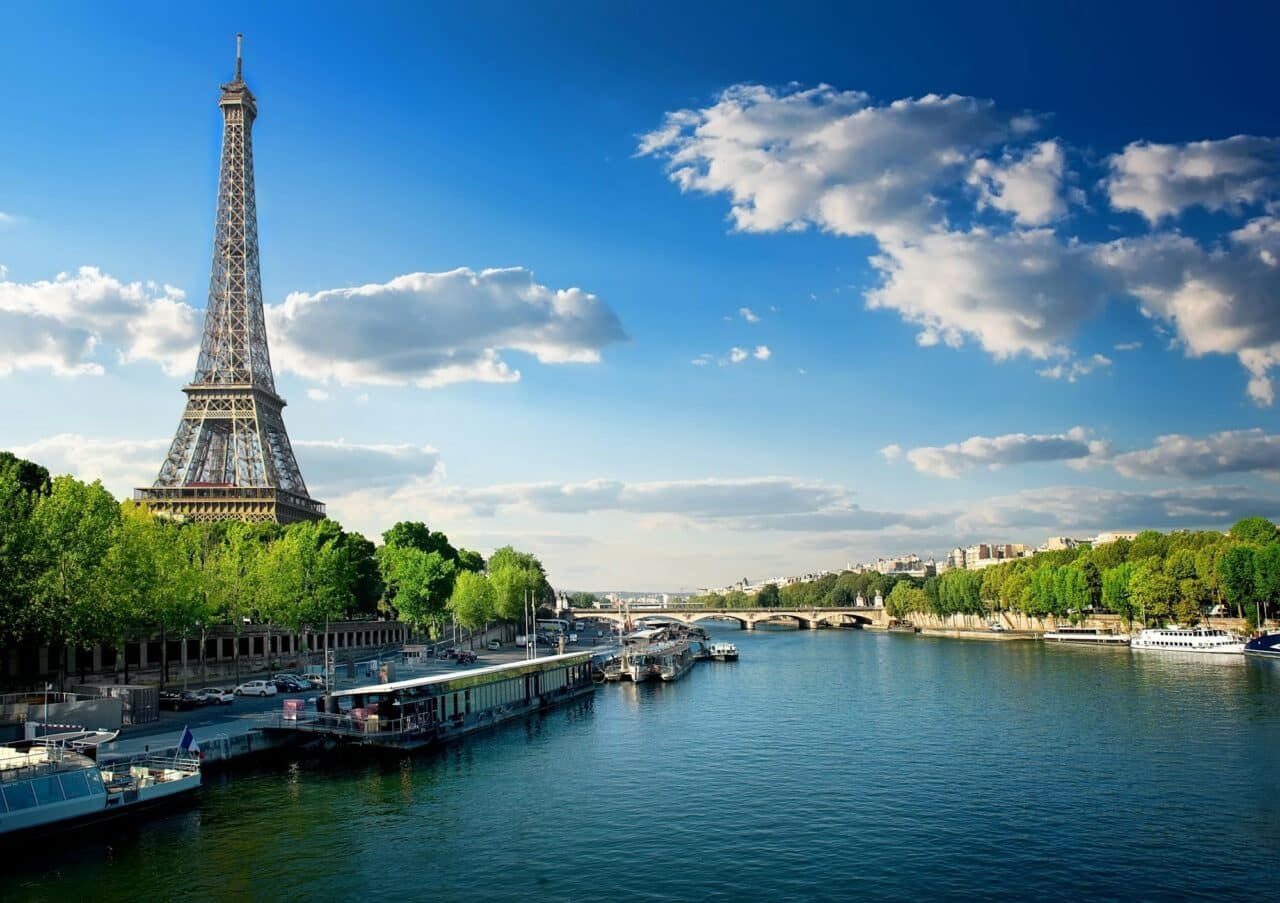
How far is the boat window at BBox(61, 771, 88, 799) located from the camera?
39.4 m

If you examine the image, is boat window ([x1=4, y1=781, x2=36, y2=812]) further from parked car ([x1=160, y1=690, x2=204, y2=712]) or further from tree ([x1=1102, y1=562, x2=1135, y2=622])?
tree ([x1=1102, y1=562, x2=1135, y2=622])

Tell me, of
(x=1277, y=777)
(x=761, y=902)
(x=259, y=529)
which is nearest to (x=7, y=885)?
(x=761, y=902)

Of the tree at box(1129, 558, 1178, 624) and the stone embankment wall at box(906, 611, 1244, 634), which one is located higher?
the tree at box(1129, 558, 1178, 624)

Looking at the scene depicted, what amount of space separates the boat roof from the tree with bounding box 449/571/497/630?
37315mm

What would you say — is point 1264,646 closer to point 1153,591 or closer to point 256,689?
point 1153,591

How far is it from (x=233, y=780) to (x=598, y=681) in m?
60.6

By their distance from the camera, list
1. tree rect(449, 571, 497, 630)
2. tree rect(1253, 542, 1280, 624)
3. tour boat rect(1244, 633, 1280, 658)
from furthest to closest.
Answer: tree rect(449, 571, 497, 630), tree rect(1253, 542, 1280, 624), tour boat rect(1244, 633, 1280, 658)

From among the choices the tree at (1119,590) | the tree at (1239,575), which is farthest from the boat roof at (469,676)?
the tree at (1119,590)

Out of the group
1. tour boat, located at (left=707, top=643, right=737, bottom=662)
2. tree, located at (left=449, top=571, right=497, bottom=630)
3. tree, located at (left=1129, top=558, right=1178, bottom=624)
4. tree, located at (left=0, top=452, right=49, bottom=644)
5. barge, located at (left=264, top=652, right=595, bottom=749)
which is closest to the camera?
barge, located at (left=264, top=652, right=595, bottom=749)

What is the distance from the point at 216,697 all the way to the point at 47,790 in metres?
30.1

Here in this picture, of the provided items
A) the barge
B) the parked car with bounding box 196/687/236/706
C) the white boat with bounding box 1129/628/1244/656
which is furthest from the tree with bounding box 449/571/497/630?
the white boat with bounding box 1129/628/1244/656

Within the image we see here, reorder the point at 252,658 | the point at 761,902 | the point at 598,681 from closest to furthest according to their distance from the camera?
the point at 761,902, the point at 252,658, the point at 598,681

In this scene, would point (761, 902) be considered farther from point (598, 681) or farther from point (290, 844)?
point (598, 681)

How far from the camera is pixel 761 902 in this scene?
31.8m
